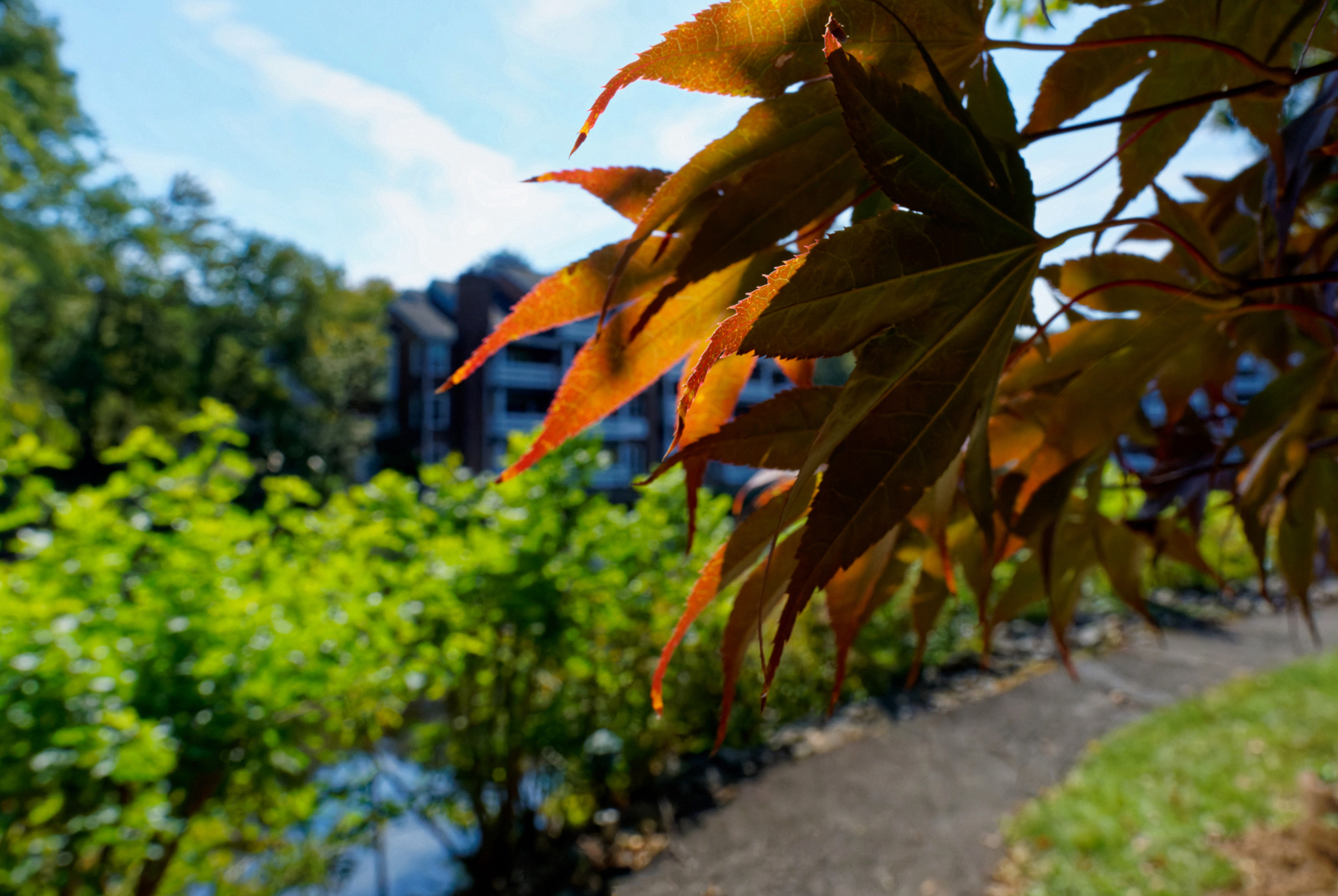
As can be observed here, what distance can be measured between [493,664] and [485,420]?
4.76m

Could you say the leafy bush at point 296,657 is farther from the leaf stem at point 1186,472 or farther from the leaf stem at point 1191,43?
the leaf stem at point 1191,43

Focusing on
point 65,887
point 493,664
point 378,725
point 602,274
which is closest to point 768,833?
point 493,664

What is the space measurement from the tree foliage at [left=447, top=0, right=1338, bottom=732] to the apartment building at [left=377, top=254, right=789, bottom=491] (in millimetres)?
3771

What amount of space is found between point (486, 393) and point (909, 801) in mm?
5085

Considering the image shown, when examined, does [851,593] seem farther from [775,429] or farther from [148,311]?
[148,311]

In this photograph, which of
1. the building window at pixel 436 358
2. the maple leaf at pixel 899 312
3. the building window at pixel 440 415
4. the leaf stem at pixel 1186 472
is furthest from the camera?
the building window at pixel 436 358

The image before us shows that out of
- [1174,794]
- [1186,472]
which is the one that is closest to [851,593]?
[1186,472]

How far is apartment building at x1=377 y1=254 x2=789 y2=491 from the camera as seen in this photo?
5875mm

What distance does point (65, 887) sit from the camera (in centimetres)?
131

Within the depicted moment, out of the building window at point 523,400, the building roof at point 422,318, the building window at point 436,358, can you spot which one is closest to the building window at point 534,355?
the building window at point 523,400

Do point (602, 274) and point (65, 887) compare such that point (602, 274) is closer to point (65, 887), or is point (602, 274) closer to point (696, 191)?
point (696, 191)

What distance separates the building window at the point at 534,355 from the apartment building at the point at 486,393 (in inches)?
0.4

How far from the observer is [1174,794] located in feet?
7.30

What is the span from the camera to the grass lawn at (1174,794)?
1836mm
